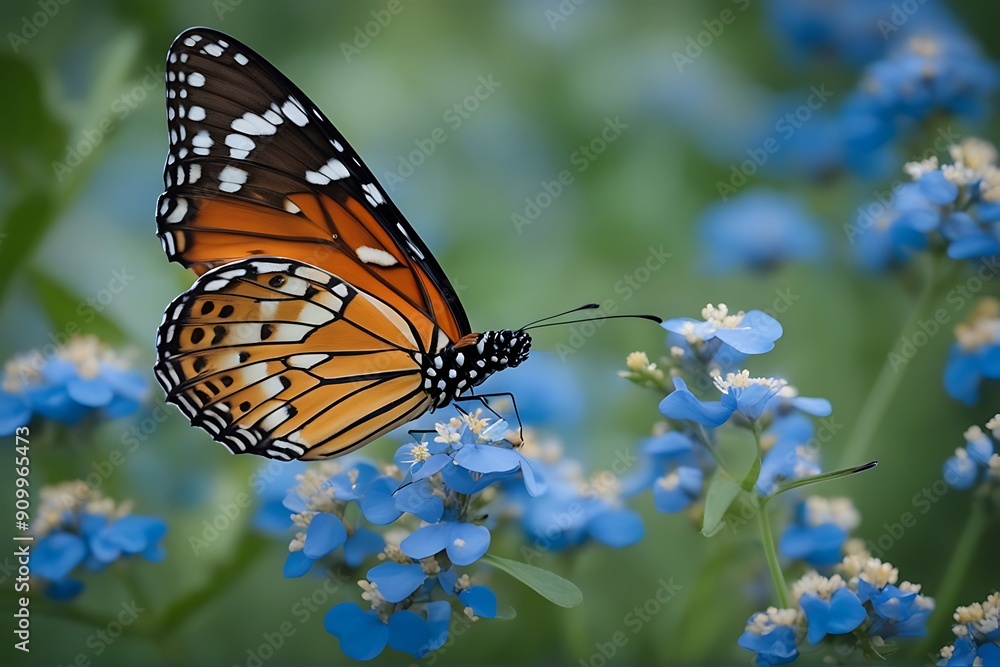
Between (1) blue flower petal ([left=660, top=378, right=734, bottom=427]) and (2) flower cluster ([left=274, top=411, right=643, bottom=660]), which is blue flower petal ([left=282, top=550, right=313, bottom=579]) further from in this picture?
(1) blue flower petal ([left=660, top=378, right=734, bottom=427])

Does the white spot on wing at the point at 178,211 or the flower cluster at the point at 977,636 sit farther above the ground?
the white spot on wing at the point at 178,211

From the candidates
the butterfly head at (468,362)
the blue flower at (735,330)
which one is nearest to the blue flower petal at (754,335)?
the blue flower at (735,330)

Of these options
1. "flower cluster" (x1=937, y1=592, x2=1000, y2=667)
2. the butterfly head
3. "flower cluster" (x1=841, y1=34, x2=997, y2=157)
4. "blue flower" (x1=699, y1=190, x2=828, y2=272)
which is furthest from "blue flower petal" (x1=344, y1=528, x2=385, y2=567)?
"flower cluster" (x1=841, y1=34, x2=997, y2=157)

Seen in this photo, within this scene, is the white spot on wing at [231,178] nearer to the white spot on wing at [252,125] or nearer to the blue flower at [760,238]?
the white spot on wing at [252,125]

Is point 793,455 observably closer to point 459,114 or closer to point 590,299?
point 590,299

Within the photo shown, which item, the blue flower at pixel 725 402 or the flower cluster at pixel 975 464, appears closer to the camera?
the blue flower at pixel 725 402
